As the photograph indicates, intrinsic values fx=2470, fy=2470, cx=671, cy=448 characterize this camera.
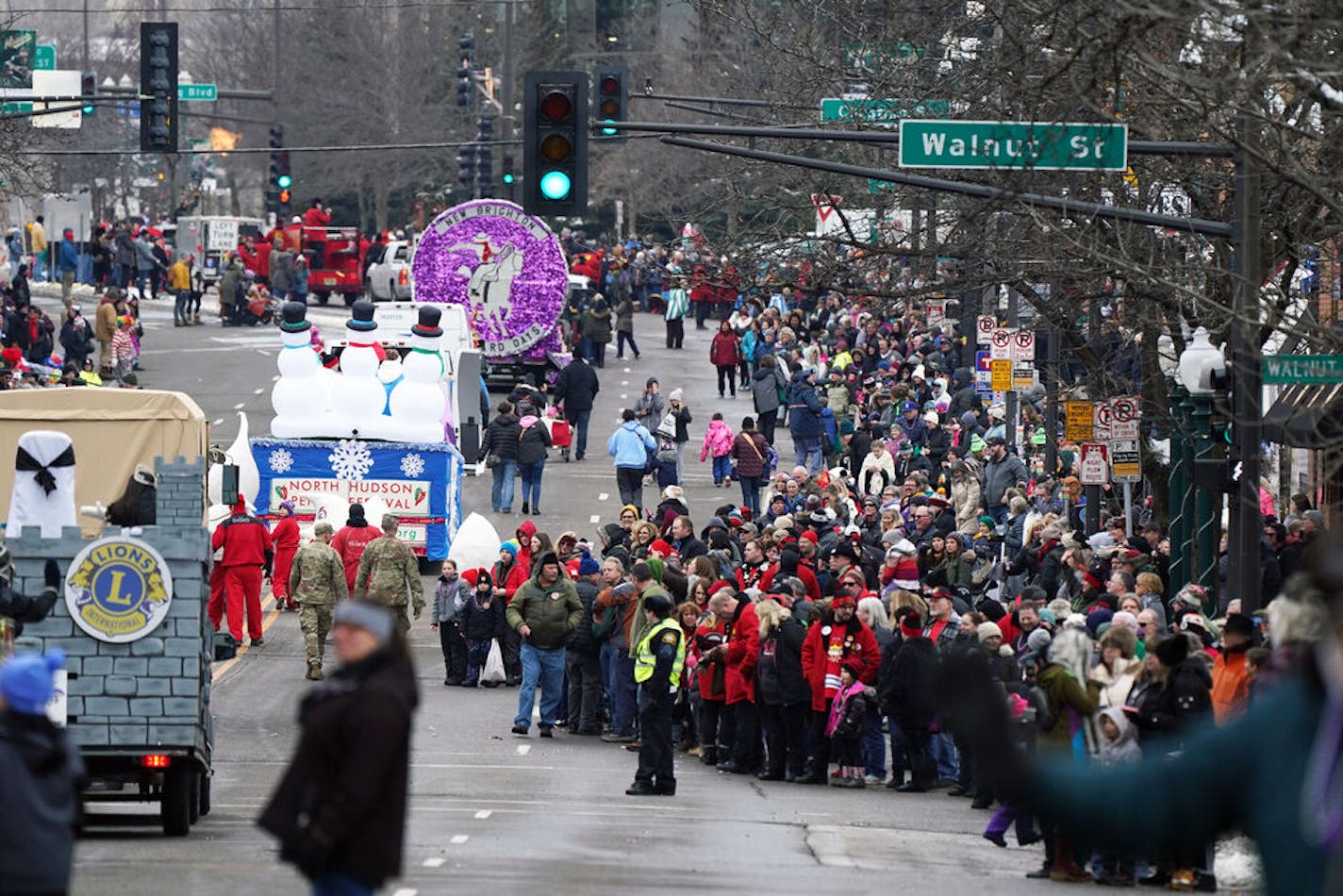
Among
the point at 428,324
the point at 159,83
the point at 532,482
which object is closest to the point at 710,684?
the point at 428,324

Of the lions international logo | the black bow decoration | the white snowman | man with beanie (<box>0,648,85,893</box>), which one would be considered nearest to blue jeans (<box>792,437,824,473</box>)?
the white snowman

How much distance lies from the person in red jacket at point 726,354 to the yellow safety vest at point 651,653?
2764 cm

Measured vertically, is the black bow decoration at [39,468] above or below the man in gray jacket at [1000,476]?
above

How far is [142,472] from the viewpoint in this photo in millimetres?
15484

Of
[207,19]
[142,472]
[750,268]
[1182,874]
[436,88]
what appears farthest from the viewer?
[207,19]

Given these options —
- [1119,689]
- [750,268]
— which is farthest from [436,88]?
[1119,689]

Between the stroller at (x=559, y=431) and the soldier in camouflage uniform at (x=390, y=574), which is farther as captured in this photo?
the stroller at (x=559, y=431)

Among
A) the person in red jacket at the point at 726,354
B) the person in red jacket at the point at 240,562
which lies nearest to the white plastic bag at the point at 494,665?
the person in red jacket at the point at 240,562

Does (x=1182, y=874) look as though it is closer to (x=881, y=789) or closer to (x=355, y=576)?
(x=881, y=789)

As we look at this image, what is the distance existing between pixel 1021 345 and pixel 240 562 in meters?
10.5

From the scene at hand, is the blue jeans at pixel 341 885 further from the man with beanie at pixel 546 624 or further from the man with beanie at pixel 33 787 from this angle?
the man with beanie at pixel 546 624

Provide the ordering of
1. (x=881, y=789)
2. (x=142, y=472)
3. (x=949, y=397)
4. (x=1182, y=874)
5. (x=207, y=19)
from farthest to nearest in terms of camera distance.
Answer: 1. (x=207, y=19)
2. (x=949, y=397)
3. (x=881, y=789)
4. (x=142, y=472)
5. (x=1182, y=874)

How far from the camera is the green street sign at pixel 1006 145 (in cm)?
1655

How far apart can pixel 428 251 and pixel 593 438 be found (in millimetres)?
4253
